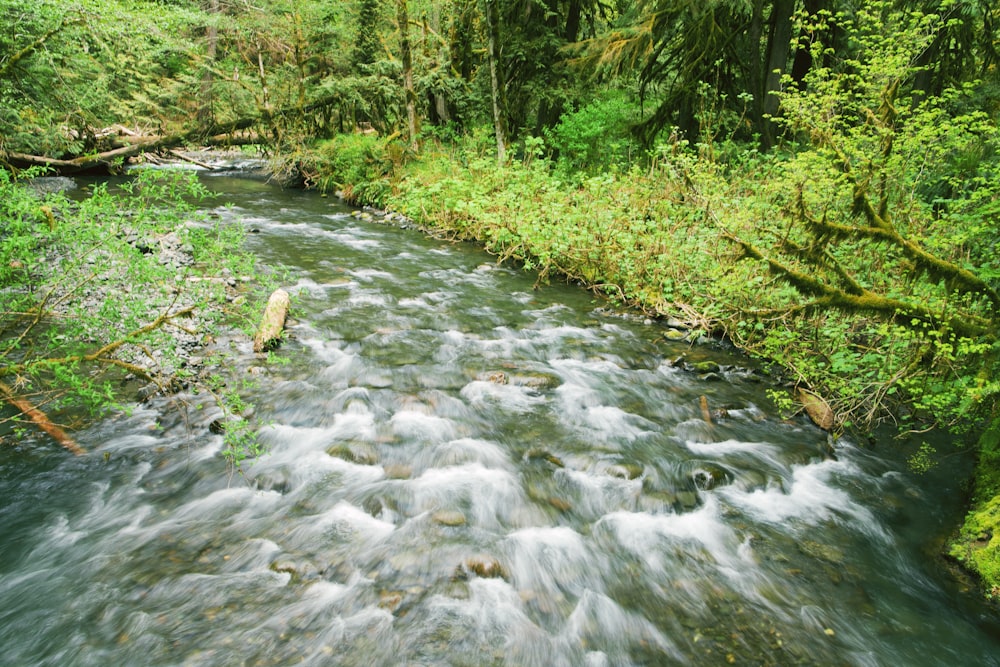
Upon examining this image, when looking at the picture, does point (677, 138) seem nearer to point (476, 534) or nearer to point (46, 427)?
point (476, 534)

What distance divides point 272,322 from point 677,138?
8.97m

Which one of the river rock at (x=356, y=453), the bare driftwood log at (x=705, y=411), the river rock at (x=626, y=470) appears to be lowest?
the bare driftwood log at (x=705, y=411)

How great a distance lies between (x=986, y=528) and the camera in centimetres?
379

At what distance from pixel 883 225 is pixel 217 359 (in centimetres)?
558

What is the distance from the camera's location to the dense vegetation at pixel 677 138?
4.55m

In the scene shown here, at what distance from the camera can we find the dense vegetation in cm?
455

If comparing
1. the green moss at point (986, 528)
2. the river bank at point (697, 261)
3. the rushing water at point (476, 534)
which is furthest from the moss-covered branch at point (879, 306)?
the rushing water at point (476, 534)

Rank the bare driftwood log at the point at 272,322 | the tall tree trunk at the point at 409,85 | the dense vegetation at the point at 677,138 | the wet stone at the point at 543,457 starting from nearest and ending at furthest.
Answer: the dense vegetation at the point at 677,138, the wet stone at the point at 543,457, the bare driftwood log at the point at 272,322, the tall tree trunk at the point at 409,85

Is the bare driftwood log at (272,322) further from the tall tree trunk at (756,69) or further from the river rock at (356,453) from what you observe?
the tall tree trunk at (756,69)

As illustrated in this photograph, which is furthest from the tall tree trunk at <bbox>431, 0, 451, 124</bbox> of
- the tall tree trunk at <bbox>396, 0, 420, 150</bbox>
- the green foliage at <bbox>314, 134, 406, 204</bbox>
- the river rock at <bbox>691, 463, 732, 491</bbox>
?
the river rock at <bbox>691, 463, 732, 491</bbox>

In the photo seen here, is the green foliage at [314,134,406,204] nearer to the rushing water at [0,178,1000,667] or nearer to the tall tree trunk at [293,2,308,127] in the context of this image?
the tall tree trunk at [293,2,308,127]

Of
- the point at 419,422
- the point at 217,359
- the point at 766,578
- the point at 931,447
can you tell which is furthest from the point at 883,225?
the point at 217,359

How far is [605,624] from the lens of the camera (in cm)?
349

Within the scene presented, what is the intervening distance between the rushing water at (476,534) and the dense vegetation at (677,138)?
73cm
